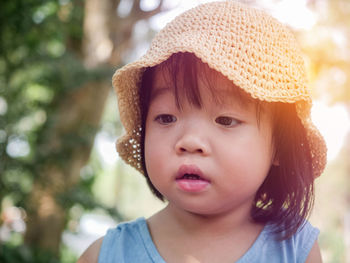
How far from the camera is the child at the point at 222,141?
1.14 m

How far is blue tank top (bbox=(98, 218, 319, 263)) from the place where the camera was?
1.27 meters

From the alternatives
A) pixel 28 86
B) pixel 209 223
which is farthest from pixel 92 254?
pixel 28 86

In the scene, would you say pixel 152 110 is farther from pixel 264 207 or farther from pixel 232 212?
pixel 264 207

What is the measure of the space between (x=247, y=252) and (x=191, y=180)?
326 mm

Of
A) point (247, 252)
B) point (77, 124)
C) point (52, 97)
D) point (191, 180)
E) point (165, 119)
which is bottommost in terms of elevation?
point (247, 252)

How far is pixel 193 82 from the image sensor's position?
119 centimetres

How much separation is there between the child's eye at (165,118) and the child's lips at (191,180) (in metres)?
0.18

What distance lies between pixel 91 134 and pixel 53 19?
118cm

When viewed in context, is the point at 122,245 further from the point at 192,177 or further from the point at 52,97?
the point at 52,97

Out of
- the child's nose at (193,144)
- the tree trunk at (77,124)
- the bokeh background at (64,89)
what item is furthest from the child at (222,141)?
the tree trunk at (77,124)

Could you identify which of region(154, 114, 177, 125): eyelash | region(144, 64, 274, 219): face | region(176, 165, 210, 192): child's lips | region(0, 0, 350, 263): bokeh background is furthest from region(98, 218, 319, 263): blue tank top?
Result: region(0, 0, 350, 263): bokeh background

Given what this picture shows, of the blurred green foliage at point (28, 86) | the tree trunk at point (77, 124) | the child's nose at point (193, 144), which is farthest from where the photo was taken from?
the tree trunk at point (77, 124)

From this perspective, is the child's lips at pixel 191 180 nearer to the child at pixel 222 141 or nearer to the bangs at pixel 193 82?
the child at pixel 222 141

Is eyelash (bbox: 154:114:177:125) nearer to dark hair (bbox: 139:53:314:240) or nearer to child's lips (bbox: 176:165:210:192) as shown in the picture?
dark hair (bbox: 139:53:314:240)
